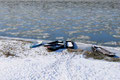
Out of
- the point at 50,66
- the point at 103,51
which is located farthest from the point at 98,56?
the point at 50,66

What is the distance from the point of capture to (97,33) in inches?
731

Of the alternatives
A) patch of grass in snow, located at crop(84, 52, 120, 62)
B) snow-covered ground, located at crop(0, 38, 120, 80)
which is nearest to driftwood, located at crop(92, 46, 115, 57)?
patch of grass in snow, located at crop(84, 52, 120, 62)

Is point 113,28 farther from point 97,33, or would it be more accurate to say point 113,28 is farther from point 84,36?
point 84,36

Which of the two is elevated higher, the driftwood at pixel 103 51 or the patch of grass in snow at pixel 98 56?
the driftwood at pixel 103 51

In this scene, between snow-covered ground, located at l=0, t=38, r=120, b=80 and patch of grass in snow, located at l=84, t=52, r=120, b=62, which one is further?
patch of grass in snow, located at l=84, t=52, r=120, b=62

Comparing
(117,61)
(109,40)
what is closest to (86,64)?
(117,61)

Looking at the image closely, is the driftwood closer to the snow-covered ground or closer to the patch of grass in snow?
the patch of grass in snow

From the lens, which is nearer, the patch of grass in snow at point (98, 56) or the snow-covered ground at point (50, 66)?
the snow-covered ground at point (50, 66)

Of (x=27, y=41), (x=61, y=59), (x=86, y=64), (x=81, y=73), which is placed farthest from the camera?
(x=27, y=41)

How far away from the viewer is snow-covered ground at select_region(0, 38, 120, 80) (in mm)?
9328

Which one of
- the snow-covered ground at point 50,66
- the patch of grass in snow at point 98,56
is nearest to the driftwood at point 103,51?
the patch of grass in snow at point 98,56

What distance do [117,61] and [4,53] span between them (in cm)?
946

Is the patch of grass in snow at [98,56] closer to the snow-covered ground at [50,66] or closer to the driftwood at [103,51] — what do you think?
the driftwood at [103,51]

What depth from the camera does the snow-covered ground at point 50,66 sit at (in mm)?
9328
